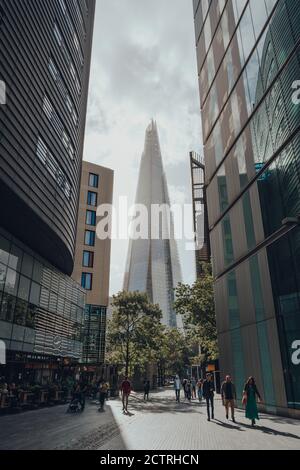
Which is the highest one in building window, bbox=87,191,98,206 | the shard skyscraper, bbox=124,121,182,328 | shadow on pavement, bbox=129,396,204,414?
the shard skyscraper, bbox=124,121,182,328

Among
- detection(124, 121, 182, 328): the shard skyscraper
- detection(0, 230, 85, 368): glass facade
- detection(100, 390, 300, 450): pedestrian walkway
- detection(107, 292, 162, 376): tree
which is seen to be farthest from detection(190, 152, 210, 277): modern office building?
detection(124, 121, 182, 328): the shard skyscraper

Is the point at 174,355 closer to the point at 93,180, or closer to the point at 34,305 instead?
the point at 93,180

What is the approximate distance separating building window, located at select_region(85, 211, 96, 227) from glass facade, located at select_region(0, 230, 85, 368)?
1916 cm

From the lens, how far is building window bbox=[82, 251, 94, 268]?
1854 inches

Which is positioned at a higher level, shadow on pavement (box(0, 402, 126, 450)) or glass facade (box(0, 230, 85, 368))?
glass facade (box(0, 230, 85, 368))

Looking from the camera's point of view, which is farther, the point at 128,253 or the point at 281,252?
the point at 128,253

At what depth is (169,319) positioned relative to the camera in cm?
18425

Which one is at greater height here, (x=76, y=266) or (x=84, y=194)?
(x=84, y=194)

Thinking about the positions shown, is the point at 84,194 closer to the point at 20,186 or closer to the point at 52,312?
the point at 52,312

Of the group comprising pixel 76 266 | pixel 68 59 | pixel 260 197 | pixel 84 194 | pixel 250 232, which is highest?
pixel 84 194

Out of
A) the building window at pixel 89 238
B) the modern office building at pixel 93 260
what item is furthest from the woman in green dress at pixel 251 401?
the building window at pixel 89 238

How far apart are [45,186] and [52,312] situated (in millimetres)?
10908

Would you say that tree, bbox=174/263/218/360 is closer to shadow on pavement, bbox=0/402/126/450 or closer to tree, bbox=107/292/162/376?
tree, bbox=107/292/162/376
